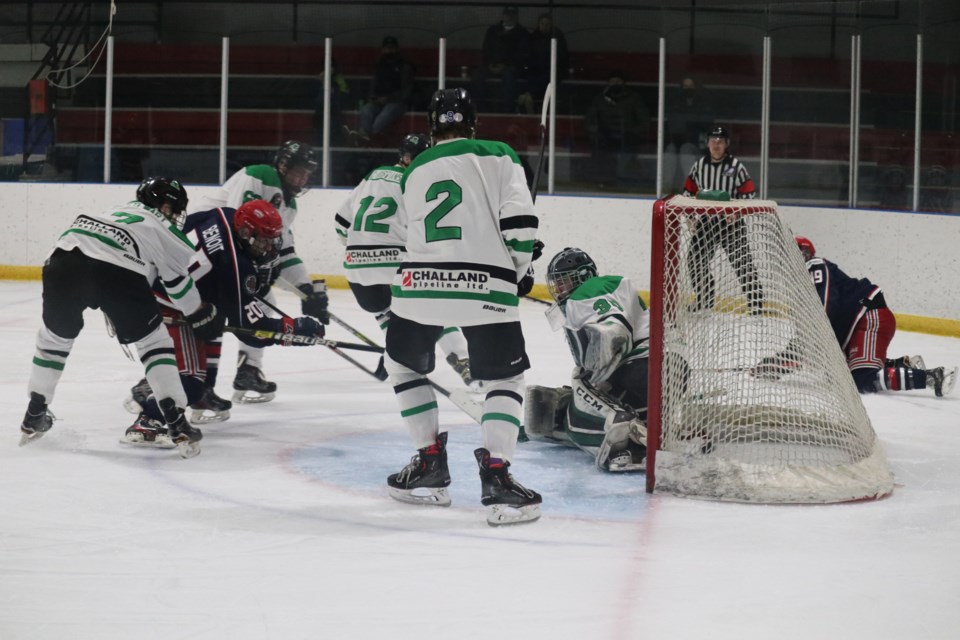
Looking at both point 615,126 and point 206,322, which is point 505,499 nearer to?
point 206,322

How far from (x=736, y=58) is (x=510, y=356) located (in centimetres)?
562

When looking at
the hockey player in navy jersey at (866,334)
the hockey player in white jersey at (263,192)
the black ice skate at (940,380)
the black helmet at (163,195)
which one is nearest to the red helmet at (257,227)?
the black helmet at (163,195)

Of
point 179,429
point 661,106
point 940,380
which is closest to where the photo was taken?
point 179,429

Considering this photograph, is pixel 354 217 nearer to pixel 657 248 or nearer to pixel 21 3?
pixel 657 248

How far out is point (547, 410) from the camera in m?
4.22

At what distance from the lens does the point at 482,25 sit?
9039 mm

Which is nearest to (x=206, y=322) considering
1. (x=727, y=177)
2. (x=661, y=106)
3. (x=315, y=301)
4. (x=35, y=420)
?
(x=35, y=420)

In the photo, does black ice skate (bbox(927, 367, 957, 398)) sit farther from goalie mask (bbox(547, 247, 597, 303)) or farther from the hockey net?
goalie mask (bbox(547, 247, 597, 303))

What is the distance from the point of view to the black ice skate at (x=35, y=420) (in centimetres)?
411

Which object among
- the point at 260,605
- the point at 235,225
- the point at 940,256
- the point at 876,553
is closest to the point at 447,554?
the point at 260,605

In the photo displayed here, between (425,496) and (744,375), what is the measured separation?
3.25 feet

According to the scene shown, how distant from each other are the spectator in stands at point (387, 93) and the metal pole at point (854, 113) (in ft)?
9.80

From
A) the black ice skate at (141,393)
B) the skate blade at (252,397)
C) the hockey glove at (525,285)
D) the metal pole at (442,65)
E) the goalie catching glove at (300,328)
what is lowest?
the skate blade at (252,397)

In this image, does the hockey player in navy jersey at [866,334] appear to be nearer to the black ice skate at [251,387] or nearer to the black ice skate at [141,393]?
the black ice skate at [251,387]
